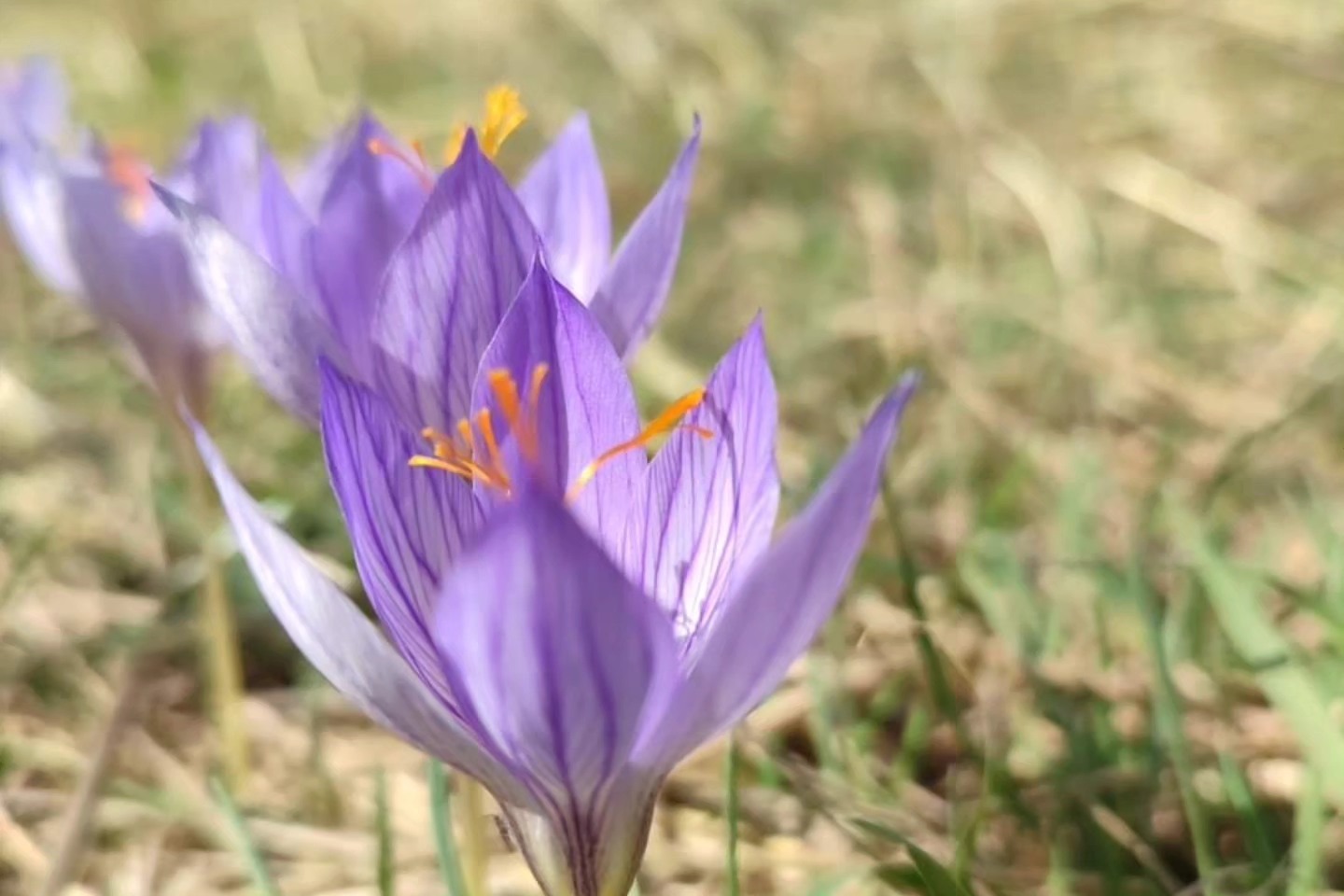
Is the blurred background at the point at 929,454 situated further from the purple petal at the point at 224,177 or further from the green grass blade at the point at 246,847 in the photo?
the purple petal at the point at 224,177

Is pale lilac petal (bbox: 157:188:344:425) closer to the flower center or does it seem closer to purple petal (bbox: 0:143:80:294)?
the flower center

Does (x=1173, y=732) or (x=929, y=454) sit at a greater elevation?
(x=929, y=454)

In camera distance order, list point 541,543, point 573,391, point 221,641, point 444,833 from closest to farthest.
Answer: point 541,543 → point 573,391 → point 444,833 → point 221,641

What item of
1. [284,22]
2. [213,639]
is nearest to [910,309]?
[213,639]

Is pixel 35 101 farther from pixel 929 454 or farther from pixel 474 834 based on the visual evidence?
pixel 929 454

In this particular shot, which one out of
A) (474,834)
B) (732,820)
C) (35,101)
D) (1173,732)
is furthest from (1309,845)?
(35,101)

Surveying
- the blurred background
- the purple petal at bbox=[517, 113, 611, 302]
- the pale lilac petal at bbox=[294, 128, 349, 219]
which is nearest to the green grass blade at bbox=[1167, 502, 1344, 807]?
the blurred background

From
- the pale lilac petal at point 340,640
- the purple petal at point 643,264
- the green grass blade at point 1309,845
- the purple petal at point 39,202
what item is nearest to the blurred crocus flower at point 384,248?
the purple petal at point 643,264
